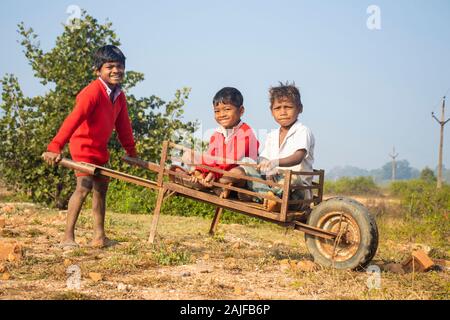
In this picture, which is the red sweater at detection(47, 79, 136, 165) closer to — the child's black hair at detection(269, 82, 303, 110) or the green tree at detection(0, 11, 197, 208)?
the child's black hair at detection(269, 82, 303, 110)

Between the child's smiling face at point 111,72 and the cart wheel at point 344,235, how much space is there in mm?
2559

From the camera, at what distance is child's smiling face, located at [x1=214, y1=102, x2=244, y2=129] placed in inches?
195

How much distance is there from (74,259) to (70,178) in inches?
257

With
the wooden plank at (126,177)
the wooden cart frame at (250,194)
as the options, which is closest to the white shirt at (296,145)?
the wooden cart frame at (250,194)

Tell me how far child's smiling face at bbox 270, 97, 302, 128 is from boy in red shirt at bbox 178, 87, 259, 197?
322mm

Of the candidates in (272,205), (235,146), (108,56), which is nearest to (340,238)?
(272,205)

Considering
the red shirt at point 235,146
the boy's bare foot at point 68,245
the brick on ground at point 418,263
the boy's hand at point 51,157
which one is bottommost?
the boy's bare foot at point 68,245

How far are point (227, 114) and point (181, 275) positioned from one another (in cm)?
169

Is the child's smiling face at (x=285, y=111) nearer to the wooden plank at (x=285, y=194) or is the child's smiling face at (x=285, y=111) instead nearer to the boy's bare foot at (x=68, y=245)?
the wooden plank at (x=285, y=194)

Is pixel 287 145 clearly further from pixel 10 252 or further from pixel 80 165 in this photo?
pixel 10 252

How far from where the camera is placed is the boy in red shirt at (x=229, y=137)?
16.1 ft

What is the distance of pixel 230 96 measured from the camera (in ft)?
16.2
